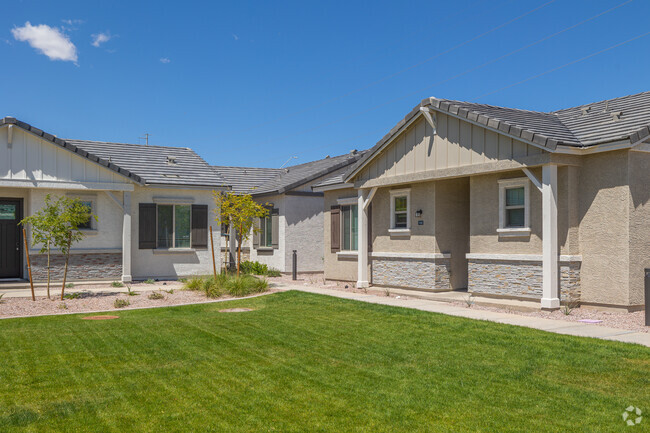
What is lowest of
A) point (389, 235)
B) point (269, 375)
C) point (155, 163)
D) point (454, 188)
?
point (269, 375)

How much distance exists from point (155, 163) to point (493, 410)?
61.6ft

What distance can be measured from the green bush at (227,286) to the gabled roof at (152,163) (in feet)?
15.5

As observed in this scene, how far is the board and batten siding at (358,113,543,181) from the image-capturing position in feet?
42.9

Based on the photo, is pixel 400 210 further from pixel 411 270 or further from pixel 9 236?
pixel 9 236

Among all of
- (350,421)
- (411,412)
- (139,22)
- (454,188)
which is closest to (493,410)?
(411,412)

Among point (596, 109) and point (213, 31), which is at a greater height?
point (213, 31)

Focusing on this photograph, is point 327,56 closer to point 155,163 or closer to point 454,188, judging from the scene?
point 155,163

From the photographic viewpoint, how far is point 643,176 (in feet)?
38.4

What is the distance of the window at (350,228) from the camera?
19062 mm

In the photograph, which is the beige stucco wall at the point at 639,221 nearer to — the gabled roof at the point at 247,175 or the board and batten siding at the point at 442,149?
the board and batten siding at the point at 442,149

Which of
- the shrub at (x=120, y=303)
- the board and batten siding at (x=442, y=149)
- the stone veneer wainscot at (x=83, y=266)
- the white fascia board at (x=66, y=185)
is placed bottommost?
the shrub at (x=120, y=303)

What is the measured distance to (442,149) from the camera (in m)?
14.7

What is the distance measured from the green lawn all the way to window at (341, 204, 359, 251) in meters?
8.31

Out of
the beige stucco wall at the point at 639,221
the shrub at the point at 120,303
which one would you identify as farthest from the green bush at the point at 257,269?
the beige stucco wall at the point at 639,221
